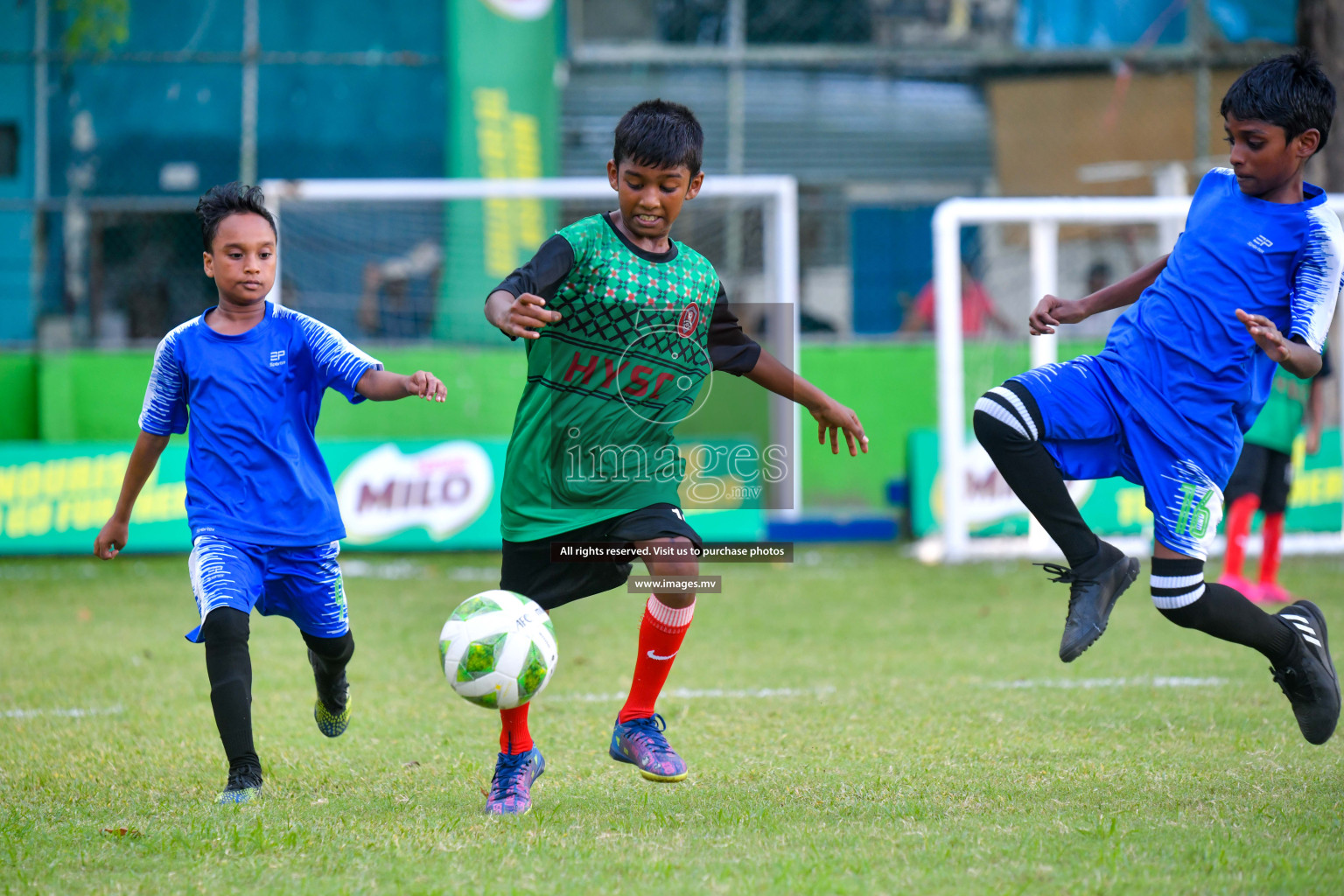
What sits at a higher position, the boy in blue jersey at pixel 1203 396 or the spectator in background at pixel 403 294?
the spectator in background at pixel 403 294

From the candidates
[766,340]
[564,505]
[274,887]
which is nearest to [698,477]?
[766,340]

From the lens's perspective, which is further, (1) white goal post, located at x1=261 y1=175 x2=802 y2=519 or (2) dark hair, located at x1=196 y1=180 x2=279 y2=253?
(1) white goal post, located at x1=261 y1=175 x2=802 y2=519

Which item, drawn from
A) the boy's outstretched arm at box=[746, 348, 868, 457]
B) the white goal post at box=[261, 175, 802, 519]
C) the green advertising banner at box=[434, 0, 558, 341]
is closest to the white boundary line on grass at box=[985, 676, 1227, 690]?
the boy's outstretched arm at box=[746, 348, 868, 457]

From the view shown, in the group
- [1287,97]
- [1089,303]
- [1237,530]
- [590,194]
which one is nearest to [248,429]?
[1089,303]

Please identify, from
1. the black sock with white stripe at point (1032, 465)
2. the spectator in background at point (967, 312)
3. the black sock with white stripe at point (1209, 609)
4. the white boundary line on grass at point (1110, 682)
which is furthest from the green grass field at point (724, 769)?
the spectator in background at point (967, 312)

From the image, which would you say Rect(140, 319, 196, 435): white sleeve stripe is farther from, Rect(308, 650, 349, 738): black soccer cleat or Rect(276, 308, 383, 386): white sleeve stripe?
Rect(308, 650, 349, 738): black soccer cleat

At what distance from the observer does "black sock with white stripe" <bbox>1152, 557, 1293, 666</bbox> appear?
408 centimetres

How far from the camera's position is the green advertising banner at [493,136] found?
12.4 m

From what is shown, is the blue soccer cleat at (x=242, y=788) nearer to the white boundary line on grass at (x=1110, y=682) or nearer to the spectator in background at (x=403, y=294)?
the white boundary line on grass at (x=1110, y=682)

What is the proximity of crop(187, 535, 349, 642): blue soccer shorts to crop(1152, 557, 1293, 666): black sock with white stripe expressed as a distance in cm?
247

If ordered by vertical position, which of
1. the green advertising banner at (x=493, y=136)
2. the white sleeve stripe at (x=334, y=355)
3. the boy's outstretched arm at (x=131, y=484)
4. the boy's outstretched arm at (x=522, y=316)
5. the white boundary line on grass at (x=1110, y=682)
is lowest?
the white boundary line on grass at (x=1110, y=682)

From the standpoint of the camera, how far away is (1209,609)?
13.4 feet

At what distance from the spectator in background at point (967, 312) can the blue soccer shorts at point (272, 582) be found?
8.80m

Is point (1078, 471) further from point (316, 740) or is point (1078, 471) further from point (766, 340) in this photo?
point (766, 340)
